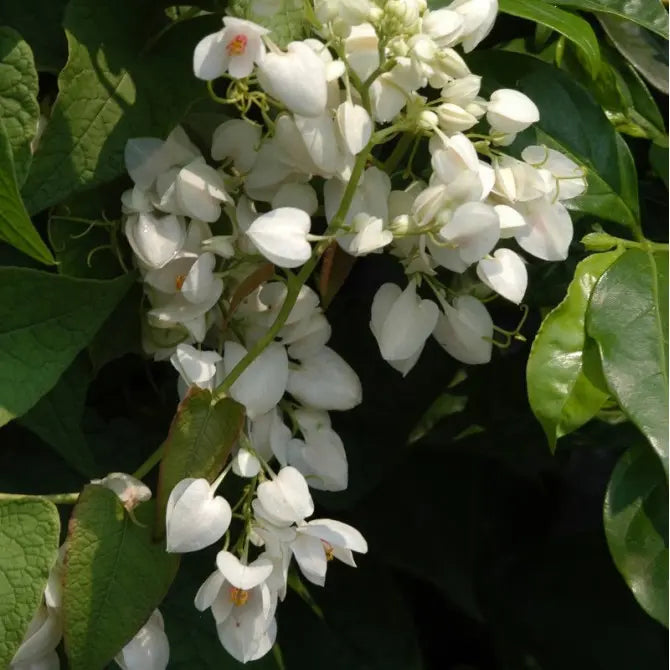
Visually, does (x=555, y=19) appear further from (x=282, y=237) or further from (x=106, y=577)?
(x=106, y=577)

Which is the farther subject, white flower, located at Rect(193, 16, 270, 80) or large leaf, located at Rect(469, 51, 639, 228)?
large leaf, located at Rect(469, 51, 639, 228)

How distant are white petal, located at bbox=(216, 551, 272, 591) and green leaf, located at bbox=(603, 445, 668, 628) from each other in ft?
0.58

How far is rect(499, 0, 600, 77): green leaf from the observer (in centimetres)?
52

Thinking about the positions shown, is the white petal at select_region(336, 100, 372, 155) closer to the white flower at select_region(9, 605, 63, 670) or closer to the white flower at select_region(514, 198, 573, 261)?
the white flower at select_region(514, 198, 573, 261)

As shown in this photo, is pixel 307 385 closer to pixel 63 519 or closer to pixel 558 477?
pixel 63 519

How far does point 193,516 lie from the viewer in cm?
48

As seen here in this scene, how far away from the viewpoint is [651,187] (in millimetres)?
774

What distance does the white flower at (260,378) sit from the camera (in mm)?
517

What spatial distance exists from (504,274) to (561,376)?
55mm

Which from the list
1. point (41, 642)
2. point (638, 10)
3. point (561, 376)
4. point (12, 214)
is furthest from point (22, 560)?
point (638, 10)

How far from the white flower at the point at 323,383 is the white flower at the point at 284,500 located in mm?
56

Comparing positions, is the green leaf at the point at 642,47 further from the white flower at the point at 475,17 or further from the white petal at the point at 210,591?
the white petal at the point at 210,591

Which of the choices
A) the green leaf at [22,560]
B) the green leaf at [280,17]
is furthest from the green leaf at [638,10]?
the green leaf at [22,560]

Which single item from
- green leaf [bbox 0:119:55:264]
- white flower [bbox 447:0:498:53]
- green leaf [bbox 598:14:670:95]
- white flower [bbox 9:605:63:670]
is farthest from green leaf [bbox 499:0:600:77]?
white flower [bbox 9:605:63:670]
